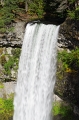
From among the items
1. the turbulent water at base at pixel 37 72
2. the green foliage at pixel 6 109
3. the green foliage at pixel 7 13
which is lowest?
the green foliage at pixel 6 109

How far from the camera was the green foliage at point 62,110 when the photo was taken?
18.3 meters

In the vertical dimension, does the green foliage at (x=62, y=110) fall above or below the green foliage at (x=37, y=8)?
below

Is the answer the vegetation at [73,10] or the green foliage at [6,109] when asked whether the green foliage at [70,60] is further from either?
the green foliage at [6,109]

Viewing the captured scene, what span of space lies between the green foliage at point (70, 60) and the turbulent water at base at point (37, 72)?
0.60 meters

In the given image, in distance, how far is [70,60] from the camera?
16.8 m

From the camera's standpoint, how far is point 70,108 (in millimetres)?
18266

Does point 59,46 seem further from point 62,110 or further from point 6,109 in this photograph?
point 6,109

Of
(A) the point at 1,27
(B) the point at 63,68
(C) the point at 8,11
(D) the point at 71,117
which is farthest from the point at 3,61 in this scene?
(D) the point at 71,117

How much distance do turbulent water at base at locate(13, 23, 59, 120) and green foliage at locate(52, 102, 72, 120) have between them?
63 centimetres

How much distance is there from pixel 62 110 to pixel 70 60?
4.30 m

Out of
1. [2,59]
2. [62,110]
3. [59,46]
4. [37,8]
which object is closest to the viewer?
[59,46]

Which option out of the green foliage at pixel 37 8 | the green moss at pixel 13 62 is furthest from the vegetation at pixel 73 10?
the green moss at pixel 13 62

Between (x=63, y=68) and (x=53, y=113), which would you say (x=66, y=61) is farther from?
(x=53, y=113)

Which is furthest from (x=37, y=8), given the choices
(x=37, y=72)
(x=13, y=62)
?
(x=37, y=72)
